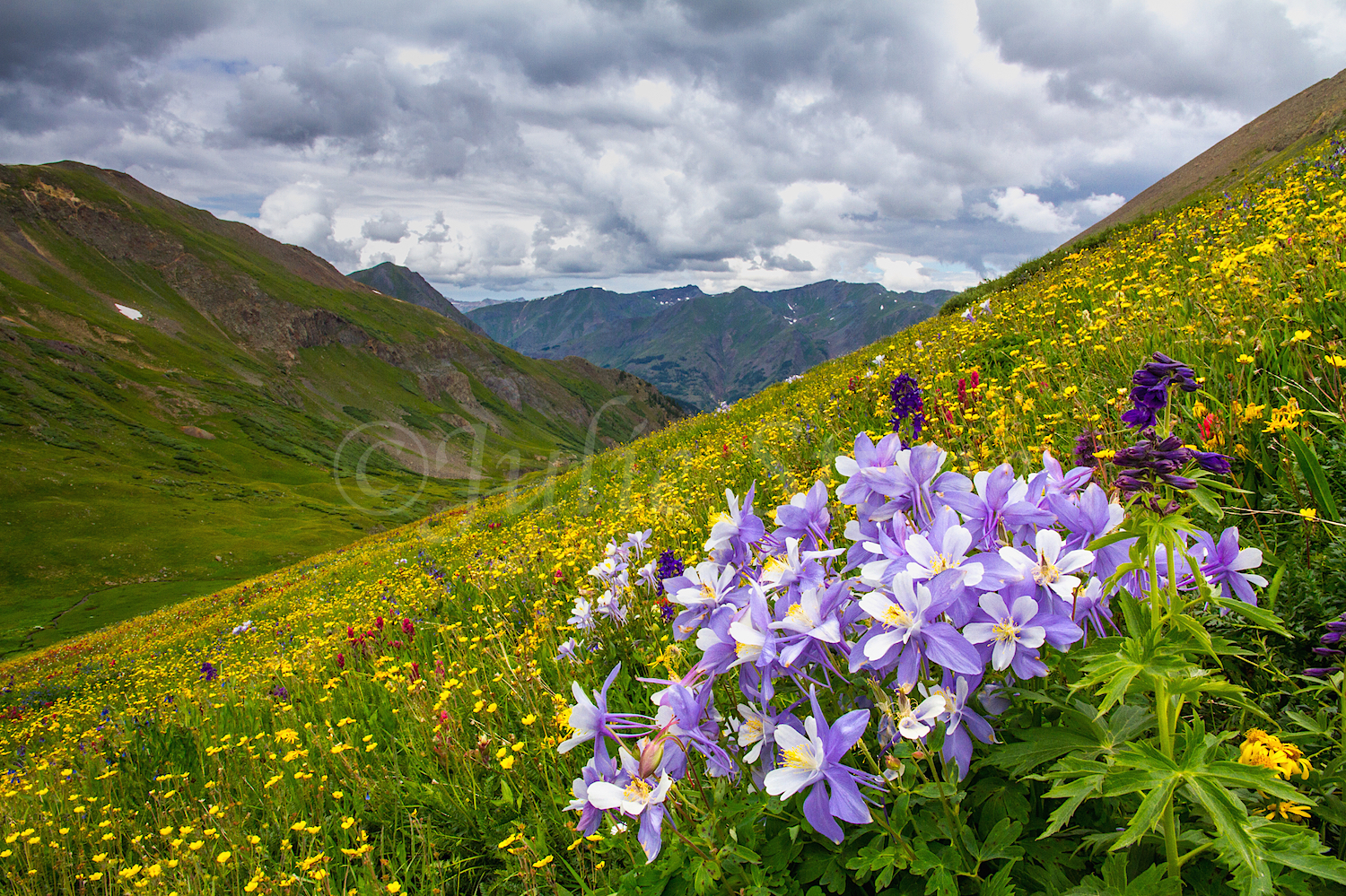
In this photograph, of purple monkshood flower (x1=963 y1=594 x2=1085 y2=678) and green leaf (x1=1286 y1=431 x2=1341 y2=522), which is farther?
green leaf (x1=1286 y1=431 x2=1341 y2=522)

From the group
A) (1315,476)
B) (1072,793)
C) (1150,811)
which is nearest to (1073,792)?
(1072,793)

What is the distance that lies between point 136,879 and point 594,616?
3067 millimetres

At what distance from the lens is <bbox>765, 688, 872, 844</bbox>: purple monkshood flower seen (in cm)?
131

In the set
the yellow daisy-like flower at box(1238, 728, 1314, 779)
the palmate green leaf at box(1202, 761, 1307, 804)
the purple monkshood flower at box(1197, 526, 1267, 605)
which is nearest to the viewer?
the palmate green leaf at box(1202, 761, 1307, 804)

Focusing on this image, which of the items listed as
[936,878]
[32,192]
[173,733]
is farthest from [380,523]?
[32,192]

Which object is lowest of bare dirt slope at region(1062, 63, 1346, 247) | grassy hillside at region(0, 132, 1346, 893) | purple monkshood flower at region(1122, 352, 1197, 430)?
grassy hillside at region(0, 132, 1346, 893)

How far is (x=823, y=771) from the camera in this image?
4.42 ft

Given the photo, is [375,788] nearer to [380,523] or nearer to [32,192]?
[380,523]

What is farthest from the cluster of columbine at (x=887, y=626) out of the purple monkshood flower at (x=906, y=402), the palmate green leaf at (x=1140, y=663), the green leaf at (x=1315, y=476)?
the purple monkshood flower at (x=906, y=402)

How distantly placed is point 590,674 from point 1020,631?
3306 millimetres

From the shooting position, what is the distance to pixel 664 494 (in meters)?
7.21

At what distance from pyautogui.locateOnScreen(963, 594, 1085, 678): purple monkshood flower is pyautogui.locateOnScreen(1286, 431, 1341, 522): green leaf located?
1934 mm

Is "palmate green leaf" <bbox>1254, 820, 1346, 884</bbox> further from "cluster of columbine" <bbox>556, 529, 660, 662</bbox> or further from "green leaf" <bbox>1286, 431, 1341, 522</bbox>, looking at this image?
"cluster of columbine" <bbox>556, 529, 660, 662</bbox>

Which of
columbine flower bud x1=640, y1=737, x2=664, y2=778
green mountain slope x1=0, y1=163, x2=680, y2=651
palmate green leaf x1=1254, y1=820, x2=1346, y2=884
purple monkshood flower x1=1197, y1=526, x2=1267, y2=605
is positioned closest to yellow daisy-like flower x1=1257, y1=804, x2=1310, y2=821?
palmate green leaf x1=1254, y1=820, x2=1346, y2=884
